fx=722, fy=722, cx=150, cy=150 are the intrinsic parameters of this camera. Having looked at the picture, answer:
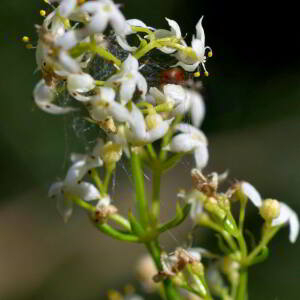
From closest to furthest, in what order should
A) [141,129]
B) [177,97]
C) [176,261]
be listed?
1. [141,129]
2. [177,97]
3. [176,261]

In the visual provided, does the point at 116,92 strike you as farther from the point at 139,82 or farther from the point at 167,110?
the point at 167,110

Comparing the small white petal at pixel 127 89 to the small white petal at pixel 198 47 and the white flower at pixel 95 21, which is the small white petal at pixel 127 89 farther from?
the small white petal at pixel 198 47

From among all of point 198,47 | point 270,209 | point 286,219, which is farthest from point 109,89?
point 286,219

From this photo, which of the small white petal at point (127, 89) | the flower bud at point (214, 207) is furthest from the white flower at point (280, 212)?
the small white petal at point (127, 89)

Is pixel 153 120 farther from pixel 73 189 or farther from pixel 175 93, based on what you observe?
pixel 73 189

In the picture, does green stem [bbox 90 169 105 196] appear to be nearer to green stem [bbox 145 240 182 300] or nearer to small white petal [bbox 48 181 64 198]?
small white petal [bbox 48 181 64 198]

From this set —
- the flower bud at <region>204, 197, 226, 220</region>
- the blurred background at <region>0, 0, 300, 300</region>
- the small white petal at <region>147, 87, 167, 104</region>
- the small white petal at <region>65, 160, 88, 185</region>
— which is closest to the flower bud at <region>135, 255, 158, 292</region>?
the flower bud at <region>204, 197, 226, 220</region>
